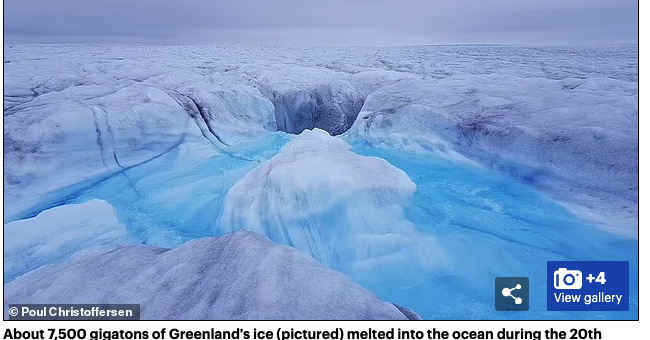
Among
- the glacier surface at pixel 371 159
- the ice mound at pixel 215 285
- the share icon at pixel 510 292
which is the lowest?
the share icon at pixel 510 292

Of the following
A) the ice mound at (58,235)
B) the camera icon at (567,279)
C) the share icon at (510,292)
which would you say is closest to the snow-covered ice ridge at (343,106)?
the ice mound at (58,235)

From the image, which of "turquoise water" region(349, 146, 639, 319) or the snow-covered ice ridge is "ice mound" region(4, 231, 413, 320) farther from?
the snow-covered ice ridge

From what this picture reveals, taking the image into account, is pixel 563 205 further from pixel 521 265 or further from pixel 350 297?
pixel 350 297

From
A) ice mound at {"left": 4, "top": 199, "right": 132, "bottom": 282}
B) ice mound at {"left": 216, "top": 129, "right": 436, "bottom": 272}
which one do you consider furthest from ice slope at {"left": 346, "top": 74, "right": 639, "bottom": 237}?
ice mound at {"left": 4, "top": 199, "right": 132, "bottom": 282}

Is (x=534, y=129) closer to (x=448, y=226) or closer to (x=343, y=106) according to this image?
(x=448, y=226)

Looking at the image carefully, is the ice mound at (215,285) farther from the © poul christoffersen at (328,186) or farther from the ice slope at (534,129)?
the ice slope at (534,129)
